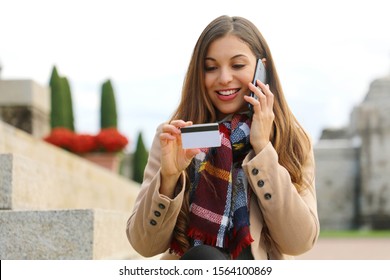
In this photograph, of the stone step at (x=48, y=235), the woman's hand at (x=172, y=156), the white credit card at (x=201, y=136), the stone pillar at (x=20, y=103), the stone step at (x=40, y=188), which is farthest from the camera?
the stone pillar at (x=20, y=103)

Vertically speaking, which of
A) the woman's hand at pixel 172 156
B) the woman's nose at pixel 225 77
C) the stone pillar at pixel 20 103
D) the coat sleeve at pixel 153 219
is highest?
the woman's nose at pixel 225 77

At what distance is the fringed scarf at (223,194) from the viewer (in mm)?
2109

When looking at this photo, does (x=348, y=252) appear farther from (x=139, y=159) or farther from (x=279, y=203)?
(x=279, y=203)

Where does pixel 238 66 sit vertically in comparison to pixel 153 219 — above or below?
above

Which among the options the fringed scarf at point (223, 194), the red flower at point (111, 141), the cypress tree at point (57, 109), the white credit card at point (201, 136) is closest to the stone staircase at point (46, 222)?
the fringed scarf at point (223, 194)

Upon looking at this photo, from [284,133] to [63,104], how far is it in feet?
25.0

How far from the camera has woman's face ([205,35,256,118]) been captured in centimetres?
223

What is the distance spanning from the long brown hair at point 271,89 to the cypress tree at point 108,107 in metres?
9.12

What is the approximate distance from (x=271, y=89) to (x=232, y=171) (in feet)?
1.03

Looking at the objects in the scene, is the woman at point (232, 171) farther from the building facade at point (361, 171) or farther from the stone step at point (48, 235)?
the building facade at point (361, 171)

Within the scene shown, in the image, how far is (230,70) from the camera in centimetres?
223

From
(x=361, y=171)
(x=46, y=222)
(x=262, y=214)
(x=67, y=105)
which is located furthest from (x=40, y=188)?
(x=361, y=171)

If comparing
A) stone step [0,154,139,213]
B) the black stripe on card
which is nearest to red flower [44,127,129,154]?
stone step [0,154,139,213]

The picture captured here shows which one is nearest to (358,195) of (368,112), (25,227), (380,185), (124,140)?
(380,185)
